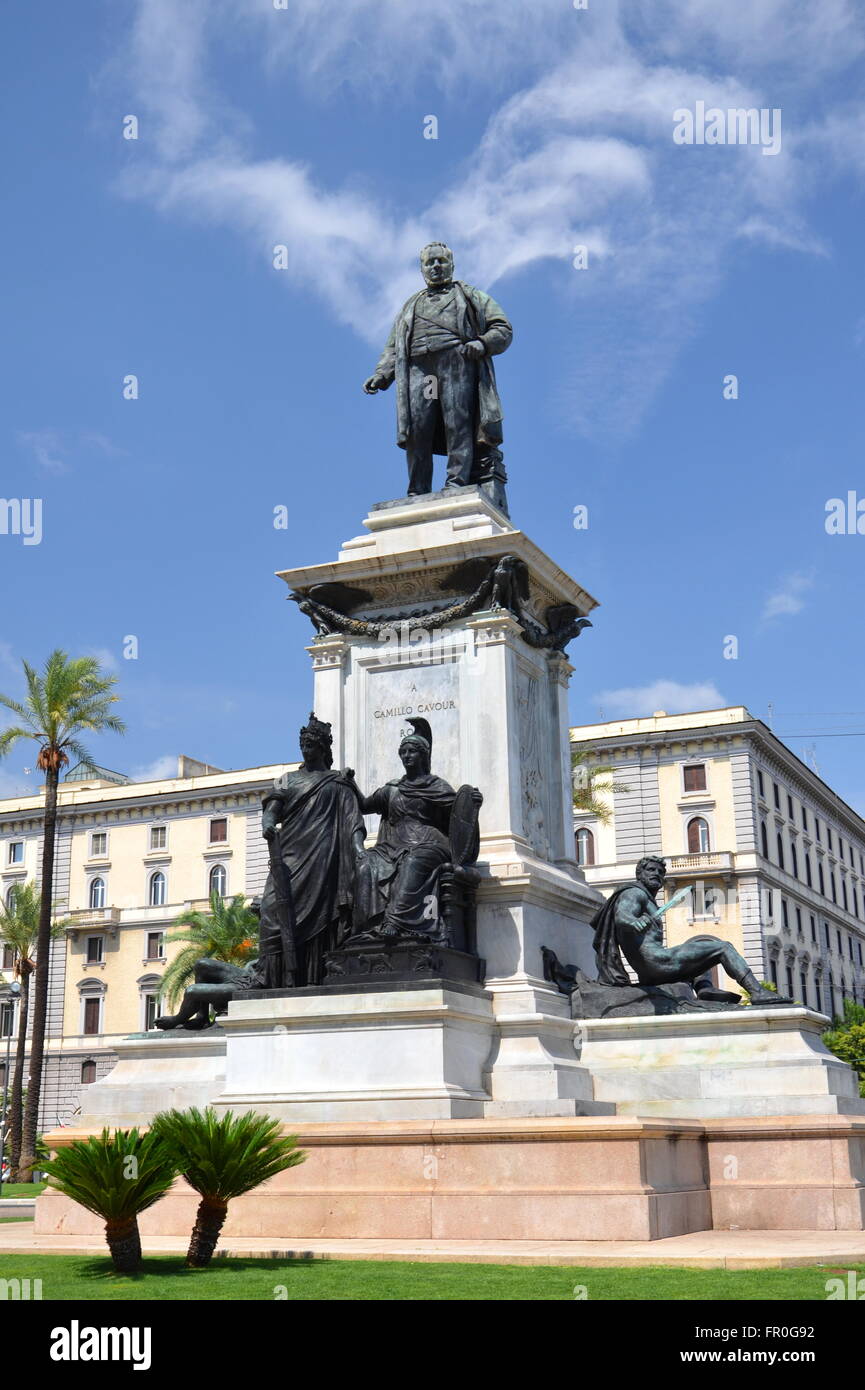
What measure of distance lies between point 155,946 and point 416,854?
65.4m

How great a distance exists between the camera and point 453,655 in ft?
57.9

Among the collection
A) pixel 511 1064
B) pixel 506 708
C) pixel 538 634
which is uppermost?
pixel 538 634

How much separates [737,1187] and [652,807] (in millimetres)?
56764

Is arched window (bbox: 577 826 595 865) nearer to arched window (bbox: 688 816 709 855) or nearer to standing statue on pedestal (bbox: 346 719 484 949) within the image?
arched window (bbox: 688 816 709 855)

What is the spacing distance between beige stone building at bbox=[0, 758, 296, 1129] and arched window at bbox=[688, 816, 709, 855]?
2042cm

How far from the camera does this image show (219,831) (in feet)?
261

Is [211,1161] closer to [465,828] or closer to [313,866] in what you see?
[313,866]

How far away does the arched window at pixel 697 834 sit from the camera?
69.6 meters

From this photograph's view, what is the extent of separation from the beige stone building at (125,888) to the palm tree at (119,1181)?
65.0m

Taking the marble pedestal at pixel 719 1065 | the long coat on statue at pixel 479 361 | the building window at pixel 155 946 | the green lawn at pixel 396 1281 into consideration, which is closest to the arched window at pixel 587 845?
the building window at pixel 155 946

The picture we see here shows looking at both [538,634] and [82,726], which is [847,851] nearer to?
[82,726]

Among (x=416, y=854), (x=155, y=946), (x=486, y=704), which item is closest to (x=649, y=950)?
(x=416, y=854)

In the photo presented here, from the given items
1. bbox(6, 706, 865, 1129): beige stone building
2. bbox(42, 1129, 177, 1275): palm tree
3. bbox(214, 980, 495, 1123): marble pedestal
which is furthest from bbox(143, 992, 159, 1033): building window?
bbox(42, 1129, 177, 1275): palm tree

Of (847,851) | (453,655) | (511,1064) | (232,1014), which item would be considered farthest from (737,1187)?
(847,851)
